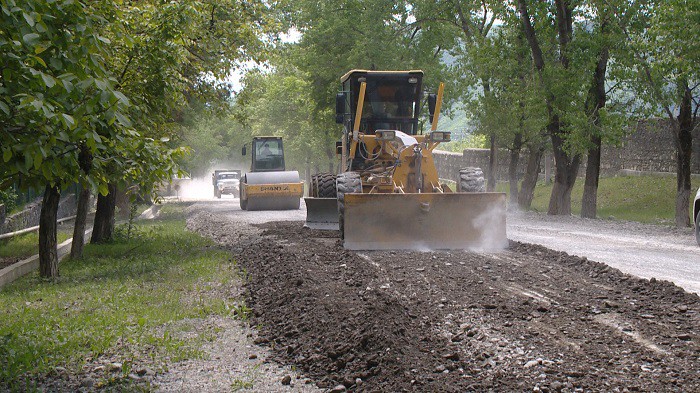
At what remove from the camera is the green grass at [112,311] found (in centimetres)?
760

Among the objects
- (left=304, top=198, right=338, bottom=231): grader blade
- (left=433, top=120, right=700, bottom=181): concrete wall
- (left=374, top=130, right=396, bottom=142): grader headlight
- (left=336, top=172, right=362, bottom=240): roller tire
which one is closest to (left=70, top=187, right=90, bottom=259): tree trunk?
(left=304, top=198, right=338, bottom=231): grader blade

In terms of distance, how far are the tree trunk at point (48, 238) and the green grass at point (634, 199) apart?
21080 mm

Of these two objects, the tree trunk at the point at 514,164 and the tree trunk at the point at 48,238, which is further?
the tree trunk at the point at 514,164

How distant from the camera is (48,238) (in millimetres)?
12711

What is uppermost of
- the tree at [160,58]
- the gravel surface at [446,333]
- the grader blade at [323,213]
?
the tree at [160,58]

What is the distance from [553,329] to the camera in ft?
23.9

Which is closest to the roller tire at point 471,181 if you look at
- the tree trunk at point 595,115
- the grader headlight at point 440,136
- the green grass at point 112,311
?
the grader headlight at point 440,136

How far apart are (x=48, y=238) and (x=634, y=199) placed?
27.8 meters

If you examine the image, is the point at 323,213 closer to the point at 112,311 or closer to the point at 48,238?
the point at 48,238

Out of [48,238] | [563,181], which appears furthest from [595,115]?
[48,238]

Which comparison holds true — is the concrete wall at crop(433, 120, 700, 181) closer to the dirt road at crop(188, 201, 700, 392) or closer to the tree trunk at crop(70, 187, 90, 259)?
the tree trunk at crop(70, 187, 90, 259)

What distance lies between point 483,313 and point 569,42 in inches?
735

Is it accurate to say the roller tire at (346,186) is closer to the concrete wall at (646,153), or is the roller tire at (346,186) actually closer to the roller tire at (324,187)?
the roller tire at (324,187)

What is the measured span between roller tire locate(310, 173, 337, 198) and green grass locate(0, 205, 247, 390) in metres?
2.73
